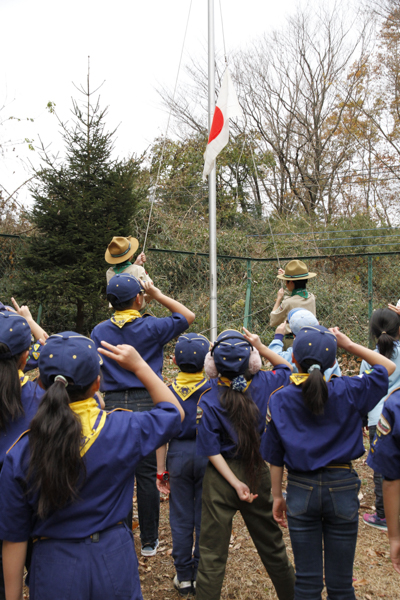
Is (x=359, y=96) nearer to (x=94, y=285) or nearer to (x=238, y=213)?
(x=238, y=213)

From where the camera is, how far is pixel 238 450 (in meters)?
2.54

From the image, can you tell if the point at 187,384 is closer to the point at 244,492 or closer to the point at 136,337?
the point at 136,337

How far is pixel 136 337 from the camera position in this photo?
308 cm

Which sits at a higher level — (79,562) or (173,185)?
(173,185)

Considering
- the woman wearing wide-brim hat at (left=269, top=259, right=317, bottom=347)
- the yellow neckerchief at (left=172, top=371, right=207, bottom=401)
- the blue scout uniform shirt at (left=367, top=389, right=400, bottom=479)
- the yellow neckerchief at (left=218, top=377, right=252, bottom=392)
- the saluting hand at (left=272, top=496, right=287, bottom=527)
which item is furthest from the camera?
the woman wearing wide-brim hat at (left=269, top=259, right=317, bottom=347)

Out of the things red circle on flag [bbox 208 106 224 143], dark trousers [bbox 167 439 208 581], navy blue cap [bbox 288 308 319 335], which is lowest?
dark trousers [bbox 167 439 208 581]

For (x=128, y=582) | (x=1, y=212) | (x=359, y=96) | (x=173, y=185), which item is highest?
(x=359, y=96)

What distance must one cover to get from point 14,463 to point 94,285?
601cm

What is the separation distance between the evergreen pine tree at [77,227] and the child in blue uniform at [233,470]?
5.16m

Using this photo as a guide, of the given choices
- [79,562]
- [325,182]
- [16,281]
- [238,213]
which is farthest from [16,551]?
[325,182]

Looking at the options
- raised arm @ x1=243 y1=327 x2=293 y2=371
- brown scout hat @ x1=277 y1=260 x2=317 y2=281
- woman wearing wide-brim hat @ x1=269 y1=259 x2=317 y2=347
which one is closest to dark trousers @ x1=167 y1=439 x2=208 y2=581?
raised arm @ x1=243 y1=327 x2=293 y2=371

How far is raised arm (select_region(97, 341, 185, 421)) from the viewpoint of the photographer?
1755mm

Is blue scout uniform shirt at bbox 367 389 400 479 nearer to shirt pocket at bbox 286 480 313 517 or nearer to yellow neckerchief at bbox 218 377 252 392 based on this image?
Result: shirt pocket at bbox 286 480 313 517

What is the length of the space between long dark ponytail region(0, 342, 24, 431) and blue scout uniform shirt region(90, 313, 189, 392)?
1.02 metres
